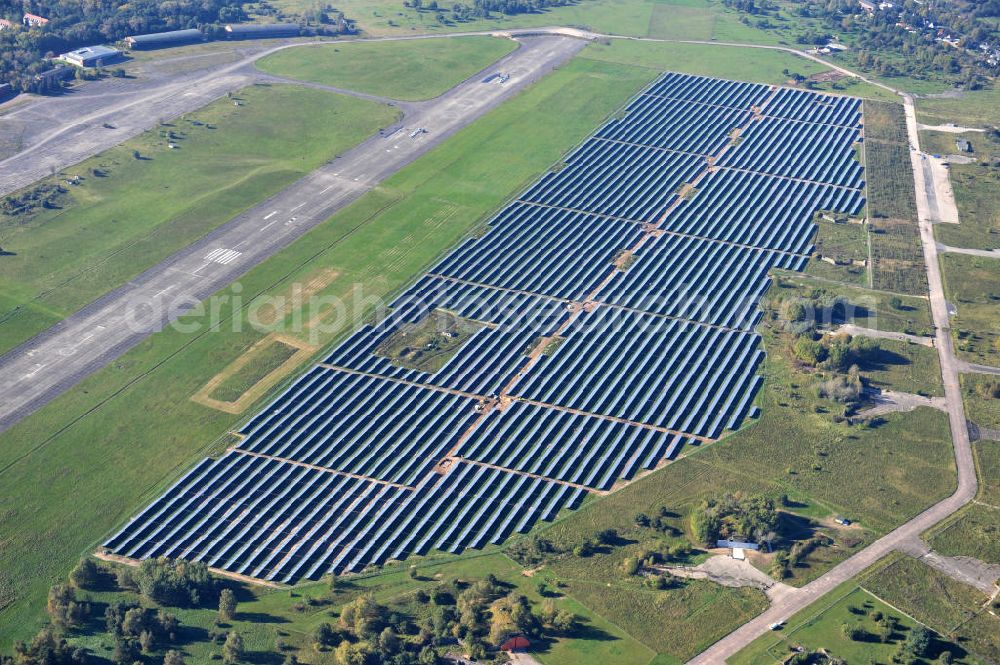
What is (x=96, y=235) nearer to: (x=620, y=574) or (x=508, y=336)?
(x=508, y=336)

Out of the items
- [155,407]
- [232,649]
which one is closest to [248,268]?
[155,407]

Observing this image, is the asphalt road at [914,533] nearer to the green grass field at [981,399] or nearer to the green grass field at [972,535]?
the green grass field at [981,399]

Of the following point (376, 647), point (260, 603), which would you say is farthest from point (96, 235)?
point (376, 647)

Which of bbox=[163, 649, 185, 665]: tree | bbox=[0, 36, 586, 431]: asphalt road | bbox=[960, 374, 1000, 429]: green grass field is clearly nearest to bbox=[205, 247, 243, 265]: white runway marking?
bbox=[0, 36, 586, 431]: asphalt road

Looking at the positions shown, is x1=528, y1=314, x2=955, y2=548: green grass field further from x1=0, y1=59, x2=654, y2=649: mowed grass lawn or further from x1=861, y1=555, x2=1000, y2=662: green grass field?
x1=0, y1=59, x2=654, y2=649: mowed grass lawn

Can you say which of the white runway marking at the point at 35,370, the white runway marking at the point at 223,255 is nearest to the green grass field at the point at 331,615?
the white runway marking at the point at 35,370

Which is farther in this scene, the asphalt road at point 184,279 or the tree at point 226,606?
the asphalt road at point 184,279
